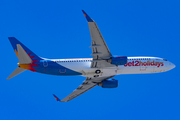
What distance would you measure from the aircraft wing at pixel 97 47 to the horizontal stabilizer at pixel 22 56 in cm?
1065

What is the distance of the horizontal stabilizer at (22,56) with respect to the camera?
4210cm

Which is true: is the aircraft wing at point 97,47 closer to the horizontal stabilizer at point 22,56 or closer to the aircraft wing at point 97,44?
the aircraft wing at point 97,44

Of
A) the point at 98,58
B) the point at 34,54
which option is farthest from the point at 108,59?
the point at 34,54

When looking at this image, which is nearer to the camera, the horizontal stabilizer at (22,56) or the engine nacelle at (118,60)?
the horizontal stabilizer at (22,56)

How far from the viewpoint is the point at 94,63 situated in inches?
1827

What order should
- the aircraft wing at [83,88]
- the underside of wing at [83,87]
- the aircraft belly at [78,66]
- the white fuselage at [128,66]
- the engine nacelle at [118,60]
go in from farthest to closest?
the aircraft wing at [83,88] → the underside of wing at [83,87] → the white fuselage at [128,66] → the aircraft belly at [78,66] → the engine nacelle at [118,60]

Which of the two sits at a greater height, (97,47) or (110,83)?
(97,47)

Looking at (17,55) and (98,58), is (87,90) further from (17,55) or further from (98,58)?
(17,55)

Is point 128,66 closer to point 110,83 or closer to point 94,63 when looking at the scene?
point 110,83

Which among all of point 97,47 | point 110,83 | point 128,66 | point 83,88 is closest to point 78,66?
point 97,47

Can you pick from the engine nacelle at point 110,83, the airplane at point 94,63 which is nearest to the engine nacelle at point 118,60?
the airplane at point 94,63

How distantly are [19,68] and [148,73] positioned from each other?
2369 centimetres

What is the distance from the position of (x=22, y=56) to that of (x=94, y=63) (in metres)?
12.1

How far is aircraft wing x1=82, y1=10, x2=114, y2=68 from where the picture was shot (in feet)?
131
